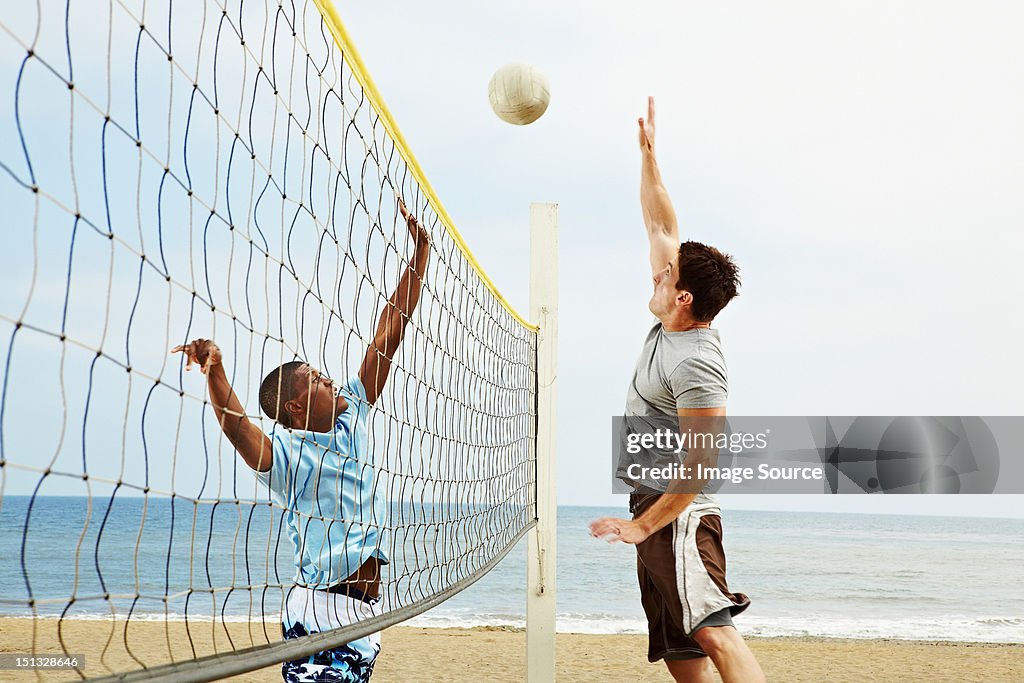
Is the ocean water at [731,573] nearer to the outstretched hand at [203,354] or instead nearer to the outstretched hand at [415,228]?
the outstretched hand at [415,228]

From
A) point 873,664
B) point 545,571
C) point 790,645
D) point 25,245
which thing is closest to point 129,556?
Answer: point 790,645

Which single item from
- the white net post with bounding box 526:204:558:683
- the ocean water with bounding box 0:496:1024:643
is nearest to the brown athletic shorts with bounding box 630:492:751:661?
the white net post with bounding box 526:204:558:683

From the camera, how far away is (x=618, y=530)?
12.3ft

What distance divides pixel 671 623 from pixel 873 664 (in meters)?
6.03

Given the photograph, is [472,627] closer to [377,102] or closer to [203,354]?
[377,102]

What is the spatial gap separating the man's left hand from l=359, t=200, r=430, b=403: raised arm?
3.17ft

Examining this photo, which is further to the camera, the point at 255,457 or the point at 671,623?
the point at 671,623

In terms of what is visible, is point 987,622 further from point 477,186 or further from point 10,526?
point 10,526

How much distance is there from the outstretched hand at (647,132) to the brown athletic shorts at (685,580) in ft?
4.99

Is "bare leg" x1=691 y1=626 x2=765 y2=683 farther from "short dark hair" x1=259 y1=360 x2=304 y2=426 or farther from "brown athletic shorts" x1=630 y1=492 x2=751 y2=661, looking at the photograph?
"short dark hair" x1=259 y1=360 x2=304 y2=426

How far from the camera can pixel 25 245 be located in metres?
1.69

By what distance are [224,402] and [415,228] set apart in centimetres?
120

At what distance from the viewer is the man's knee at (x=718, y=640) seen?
12.8 feet

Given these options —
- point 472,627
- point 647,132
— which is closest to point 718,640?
point 647,132
